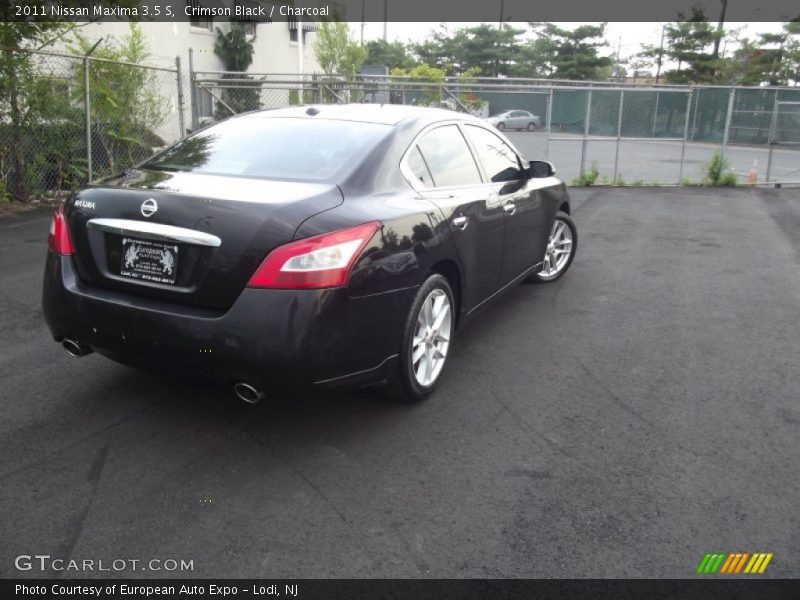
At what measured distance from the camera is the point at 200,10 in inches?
1037

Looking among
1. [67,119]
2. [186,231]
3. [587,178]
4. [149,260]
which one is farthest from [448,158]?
[587,178]

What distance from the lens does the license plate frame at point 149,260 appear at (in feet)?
10.2

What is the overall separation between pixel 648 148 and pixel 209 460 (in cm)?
2789

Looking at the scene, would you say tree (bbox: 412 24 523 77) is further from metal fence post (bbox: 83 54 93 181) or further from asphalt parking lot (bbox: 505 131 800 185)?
metal fence post (bbox: 83 54 93 181)

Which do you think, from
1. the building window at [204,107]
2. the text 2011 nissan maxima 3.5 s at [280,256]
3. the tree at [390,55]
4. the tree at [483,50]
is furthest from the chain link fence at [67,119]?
the tree at [390,55]

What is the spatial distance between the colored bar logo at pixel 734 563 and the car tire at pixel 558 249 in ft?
12.3

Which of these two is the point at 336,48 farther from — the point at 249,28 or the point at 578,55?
the point at 578,55

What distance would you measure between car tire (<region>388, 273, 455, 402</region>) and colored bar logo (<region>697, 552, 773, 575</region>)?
164cm

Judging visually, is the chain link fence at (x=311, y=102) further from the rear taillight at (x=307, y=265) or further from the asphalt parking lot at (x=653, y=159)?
the rear taillight at (x=307, y=265)

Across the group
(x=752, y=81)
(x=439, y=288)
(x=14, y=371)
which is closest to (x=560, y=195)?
(x=439, y=288)

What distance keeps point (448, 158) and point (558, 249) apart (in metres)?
2.59

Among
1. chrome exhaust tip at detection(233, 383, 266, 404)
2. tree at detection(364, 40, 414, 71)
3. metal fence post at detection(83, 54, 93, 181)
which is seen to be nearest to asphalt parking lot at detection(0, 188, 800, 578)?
chrome exhaust tip at detection(233, 383, 266, 404)

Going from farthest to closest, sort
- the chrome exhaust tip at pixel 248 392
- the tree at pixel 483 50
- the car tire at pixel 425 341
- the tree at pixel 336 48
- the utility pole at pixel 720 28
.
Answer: the tree at pixel 483 50 → the utility pole at pixel 720 28 → the tree at pixel 336 48 → the car tire at pixel 425 341 → the chrome exhaust tip at pixel 248 392

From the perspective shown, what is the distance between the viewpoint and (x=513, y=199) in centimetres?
497
